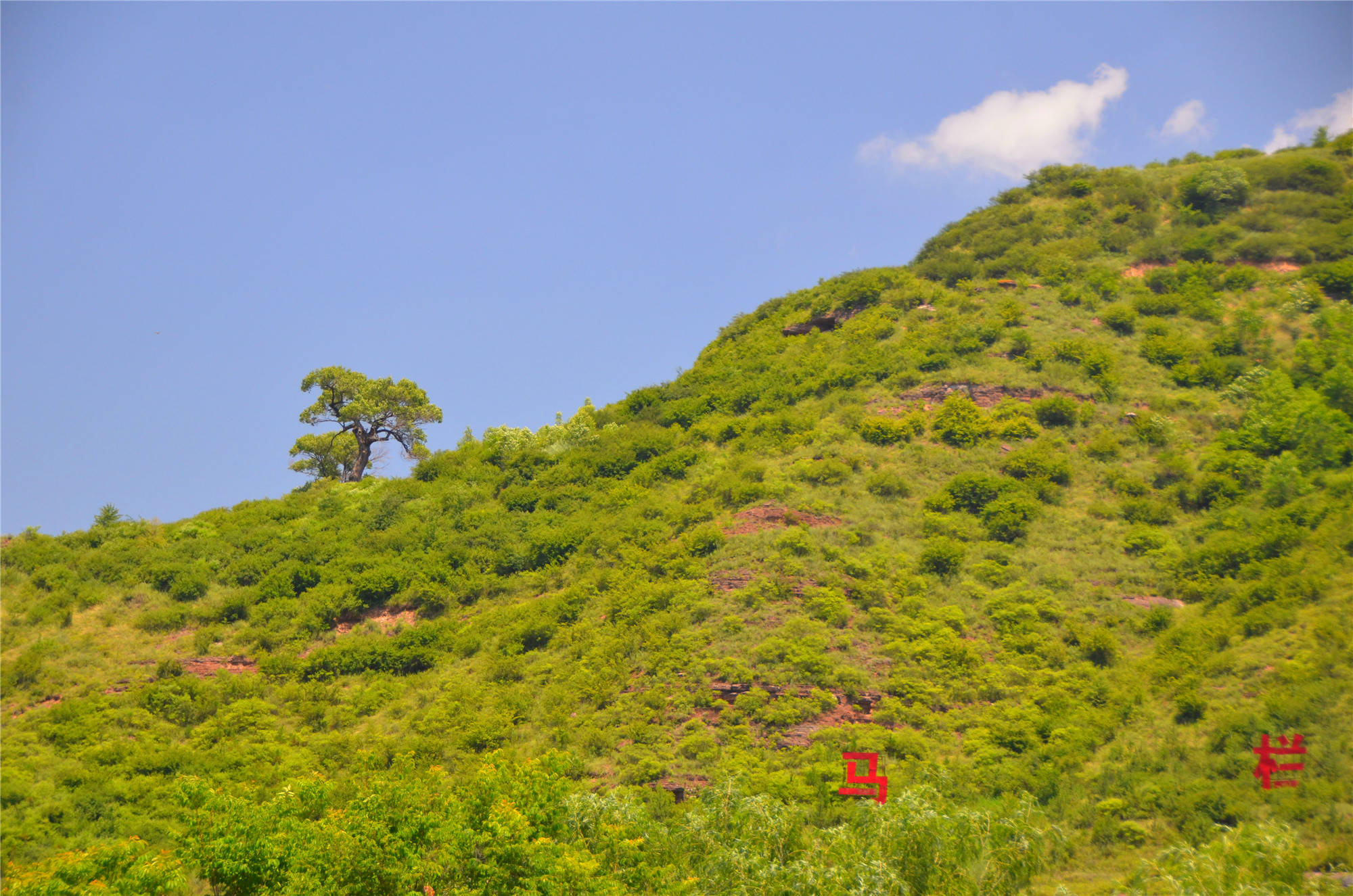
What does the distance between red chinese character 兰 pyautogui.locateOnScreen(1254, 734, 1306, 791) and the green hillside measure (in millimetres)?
333

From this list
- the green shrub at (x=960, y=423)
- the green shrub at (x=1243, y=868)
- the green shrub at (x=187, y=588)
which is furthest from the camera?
the green shrub at (x=960, y=423)

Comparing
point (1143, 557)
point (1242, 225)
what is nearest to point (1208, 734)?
point (1143, 557)

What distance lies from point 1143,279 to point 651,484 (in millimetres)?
30147

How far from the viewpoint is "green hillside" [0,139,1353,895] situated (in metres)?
18.0

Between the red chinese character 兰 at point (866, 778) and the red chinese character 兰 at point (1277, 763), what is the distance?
8.64 meters

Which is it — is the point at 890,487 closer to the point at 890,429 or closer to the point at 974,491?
the point at 974,491

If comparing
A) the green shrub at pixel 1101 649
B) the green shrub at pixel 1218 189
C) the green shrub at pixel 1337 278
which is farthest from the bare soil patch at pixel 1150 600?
the green shrub at pixel 1218 189

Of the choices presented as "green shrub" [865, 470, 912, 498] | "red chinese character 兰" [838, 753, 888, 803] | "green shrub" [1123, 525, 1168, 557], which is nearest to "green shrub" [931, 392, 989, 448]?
"green shrub" [865, 470, 912, 498]

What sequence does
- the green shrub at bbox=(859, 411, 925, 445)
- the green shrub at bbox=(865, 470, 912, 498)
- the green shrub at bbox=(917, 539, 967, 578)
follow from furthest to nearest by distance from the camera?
1. the green shrub at bbox=(859, 411, 925, 445)
2. the green shrub at bbox=(865, 470, 912, 498)
3. the green shrub at bbox=(917, 539, 967, 578)

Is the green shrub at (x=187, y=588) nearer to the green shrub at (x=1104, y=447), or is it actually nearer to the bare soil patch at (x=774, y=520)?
the bare soil patch at (x=774, y=520)

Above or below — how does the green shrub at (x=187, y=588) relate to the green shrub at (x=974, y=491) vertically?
above

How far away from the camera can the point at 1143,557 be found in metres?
35.3

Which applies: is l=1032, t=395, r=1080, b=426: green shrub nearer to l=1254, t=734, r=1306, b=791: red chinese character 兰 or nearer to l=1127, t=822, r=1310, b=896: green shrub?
l=1254, t=734, r=1306, b=791: red chinese character 兰

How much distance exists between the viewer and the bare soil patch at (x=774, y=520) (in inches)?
1500
